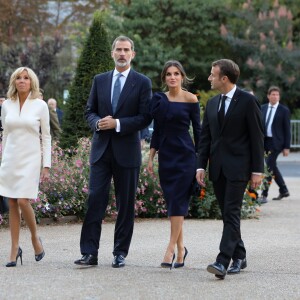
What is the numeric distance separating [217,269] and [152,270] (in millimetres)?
829

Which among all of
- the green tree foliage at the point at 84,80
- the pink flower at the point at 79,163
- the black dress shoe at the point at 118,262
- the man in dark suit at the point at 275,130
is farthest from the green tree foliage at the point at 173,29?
the black dress shoe at the point at 118,262

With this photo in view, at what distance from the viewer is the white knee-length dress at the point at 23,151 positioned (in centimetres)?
907

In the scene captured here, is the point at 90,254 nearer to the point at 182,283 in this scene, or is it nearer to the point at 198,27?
the point at 182,283

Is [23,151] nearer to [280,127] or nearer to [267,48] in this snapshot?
[280,127]

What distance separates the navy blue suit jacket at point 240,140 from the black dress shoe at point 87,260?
4.28 ft

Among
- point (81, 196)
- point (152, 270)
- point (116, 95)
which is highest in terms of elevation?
point (116, 95)

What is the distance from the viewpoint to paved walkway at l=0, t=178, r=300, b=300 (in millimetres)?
7570

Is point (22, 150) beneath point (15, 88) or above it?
beneath

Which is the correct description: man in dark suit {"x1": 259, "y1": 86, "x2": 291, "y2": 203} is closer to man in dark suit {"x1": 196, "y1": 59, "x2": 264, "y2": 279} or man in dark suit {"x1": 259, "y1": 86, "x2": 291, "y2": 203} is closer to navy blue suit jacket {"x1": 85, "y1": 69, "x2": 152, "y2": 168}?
navy blue suit jacket {"x1": 85, "y1": 69, "x2": 152, "y2": 168}

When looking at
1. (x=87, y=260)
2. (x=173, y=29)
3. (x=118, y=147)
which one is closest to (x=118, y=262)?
(x=87, y=260)

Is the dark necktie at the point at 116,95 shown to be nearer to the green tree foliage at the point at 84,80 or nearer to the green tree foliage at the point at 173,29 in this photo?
the green tree foliage at the point at 84,80

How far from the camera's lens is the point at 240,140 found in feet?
27.7

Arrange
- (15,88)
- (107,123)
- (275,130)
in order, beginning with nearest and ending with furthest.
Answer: (107,123) → (15,88) → (275,130)

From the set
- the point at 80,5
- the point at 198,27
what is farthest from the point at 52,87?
the point at 80,5
